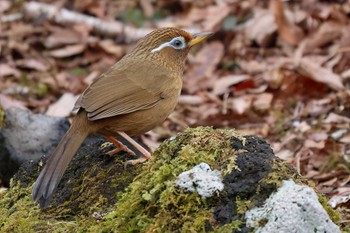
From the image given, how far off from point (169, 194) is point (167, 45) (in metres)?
2.17

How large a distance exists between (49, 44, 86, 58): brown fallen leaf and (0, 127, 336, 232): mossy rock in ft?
19.9

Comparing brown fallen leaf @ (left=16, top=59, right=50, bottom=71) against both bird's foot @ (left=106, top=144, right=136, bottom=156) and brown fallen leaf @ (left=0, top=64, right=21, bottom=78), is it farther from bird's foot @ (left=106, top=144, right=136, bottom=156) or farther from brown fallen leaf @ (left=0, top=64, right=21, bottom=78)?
bird's foot @ (left=106, top=144, right=136, bottom=156)

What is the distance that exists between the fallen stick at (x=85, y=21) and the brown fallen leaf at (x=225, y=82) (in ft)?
6.64

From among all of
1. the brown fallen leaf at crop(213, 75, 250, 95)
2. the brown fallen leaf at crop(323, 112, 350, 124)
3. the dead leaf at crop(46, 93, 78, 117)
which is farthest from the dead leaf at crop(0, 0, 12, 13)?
the brown fallen leaf at crop(323, 112, 350, 124)

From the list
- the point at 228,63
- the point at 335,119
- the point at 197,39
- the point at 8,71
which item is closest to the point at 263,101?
the point at 335,119

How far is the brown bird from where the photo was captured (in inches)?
176

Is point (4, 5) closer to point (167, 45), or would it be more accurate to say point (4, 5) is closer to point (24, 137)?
point (24, 137)

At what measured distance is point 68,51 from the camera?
10.5 m

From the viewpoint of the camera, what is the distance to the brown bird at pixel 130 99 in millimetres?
4477

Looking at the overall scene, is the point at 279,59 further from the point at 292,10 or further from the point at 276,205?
the point at 276,205

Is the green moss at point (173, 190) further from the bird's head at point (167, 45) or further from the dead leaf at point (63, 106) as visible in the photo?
the dead leaf at point (63, 106)

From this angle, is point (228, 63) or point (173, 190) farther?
point (228, 63)

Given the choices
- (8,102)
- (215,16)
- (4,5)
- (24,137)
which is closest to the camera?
(24,137)

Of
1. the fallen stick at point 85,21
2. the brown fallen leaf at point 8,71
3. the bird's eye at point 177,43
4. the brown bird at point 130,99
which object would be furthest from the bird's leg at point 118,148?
the fallen stick at point 85,21
